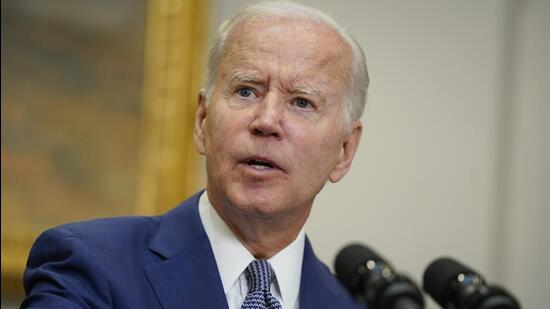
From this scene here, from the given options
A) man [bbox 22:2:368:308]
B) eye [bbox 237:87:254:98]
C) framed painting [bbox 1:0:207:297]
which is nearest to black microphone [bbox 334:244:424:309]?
man [bbox 22:2:368:308]

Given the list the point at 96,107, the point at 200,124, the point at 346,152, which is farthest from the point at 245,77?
the point at 96,107

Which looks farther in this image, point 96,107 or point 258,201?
point 96,107

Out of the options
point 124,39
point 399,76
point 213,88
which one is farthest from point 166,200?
point 213,88

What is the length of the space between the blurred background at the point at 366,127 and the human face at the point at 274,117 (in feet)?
6.46

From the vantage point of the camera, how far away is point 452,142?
493cm

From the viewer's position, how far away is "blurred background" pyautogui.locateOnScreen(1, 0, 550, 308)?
462cm

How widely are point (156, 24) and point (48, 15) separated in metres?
0.56

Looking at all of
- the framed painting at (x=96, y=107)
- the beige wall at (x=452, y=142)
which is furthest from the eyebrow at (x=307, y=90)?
the beige wall at (x=452, y=142)

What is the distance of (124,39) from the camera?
473 centimetres

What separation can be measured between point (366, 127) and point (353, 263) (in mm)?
2702

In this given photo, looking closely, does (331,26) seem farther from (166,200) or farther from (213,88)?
(166,200)

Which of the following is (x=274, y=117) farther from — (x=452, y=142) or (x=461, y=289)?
(x=452, y=142)

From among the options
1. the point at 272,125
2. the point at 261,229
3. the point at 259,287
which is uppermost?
the point at 272,125

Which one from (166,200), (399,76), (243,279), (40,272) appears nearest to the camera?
(40,272)
